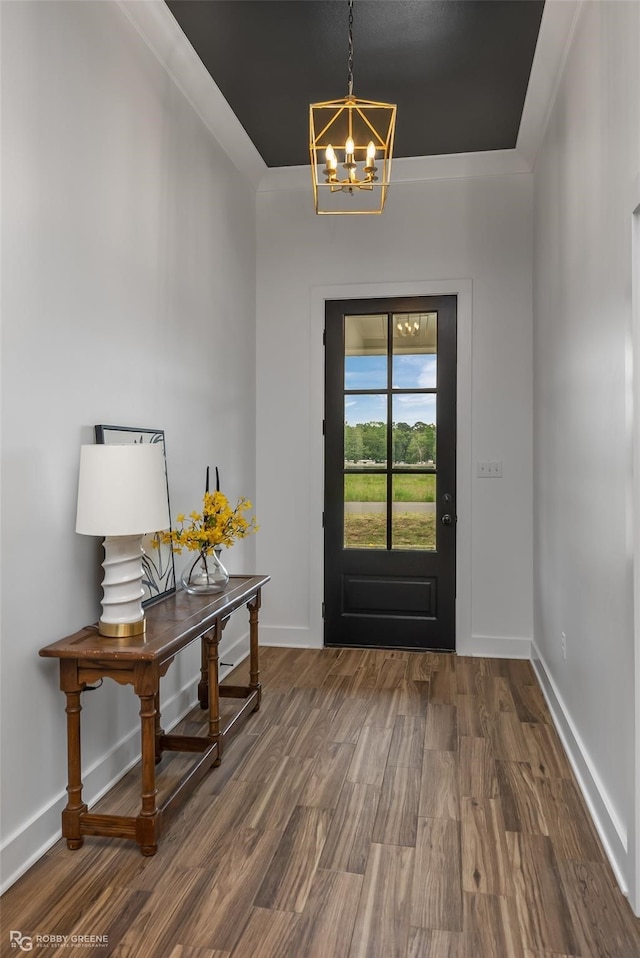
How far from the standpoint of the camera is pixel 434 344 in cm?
427

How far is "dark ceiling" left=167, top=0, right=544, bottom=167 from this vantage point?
276cm

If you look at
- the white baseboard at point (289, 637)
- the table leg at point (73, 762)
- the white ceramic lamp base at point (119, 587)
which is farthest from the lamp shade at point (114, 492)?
the white baseboard at point (289, 637)

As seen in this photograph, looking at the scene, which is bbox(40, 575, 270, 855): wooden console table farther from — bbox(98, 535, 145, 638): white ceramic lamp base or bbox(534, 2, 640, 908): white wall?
bbox(534, 2, 640, 908): white wall

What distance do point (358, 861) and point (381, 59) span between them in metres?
3.23

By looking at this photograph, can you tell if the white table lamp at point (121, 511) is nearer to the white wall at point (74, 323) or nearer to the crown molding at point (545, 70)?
the white wall at point (74, 323)

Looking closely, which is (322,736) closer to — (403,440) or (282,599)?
(282,599)

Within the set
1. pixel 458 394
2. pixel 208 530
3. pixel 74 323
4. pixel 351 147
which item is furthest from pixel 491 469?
pixel 74 323

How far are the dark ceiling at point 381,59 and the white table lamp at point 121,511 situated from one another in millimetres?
1895

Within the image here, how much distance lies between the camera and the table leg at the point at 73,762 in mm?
2082

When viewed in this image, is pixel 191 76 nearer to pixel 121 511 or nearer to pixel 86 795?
pixel 121 511

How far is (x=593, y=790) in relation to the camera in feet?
7.54

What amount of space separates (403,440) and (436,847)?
2.58 m

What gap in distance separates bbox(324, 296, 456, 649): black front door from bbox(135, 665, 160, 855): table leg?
7.76 feet

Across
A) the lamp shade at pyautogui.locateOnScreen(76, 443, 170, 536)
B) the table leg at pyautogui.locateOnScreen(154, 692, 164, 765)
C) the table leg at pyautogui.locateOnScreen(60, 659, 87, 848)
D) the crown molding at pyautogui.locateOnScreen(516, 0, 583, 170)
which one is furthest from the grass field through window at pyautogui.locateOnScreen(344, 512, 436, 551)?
the table leg at pyautogui.locateOnScreen(60, 659, 87, 848)
